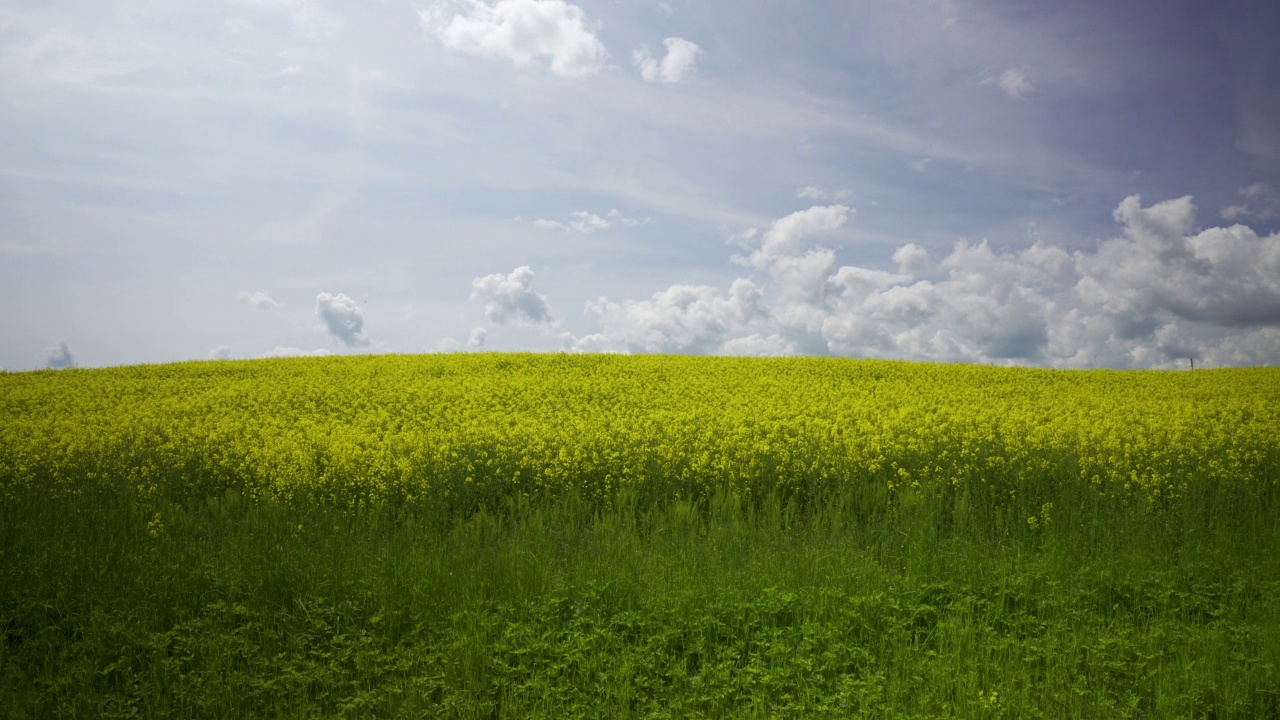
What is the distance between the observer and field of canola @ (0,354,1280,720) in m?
5.39

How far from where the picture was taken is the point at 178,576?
23.3ft

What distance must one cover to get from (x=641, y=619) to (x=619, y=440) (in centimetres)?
551

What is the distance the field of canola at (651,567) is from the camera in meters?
5.39

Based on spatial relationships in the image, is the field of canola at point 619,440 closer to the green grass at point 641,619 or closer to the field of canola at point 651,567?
the field of canola at point 651,567

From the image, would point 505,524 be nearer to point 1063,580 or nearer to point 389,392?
point 1063,580

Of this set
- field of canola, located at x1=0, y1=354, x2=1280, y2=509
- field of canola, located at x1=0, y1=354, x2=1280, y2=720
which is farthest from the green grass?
field of canola, located at x1=0, y1=354, x2=1280, y2=509

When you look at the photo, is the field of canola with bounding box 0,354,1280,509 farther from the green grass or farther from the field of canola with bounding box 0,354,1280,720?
the green grass

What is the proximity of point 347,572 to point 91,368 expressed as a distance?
89.4ft

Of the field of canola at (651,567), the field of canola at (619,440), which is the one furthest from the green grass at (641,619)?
the field of canola at (619,440)

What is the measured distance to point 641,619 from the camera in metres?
6.01

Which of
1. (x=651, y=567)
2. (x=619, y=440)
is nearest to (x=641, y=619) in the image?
(x=651, y=567)

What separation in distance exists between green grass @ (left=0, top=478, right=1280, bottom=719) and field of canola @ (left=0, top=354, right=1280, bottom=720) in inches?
1.2

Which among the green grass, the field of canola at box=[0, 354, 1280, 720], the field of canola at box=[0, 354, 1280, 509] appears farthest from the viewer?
the field of canola at box=[0, 354, 1280, 509]

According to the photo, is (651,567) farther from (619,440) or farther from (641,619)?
(619,440)
